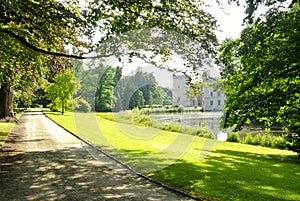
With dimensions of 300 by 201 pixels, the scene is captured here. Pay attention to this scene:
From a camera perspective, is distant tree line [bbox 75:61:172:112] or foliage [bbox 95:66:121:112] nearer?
distant tree line [bbox 75:61:172:112]

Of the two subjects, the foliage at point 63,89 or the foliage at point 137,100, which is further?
the foliage at point 63,89

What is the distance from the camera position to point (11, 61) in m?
15.5

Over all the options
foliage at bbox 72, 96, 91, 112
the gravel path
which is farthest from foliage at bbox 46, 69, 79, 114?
the gravel path

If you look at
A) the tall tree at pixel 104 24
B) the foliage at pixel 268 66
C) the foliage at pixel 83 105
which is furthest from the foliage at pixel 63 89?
the foliage at pixel 268 66

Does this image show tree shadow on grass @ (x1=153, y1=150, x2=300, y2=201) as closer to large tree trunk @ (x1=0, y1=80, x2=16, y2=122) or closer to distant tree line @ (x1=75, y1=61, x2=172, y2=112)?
distant tree line @ (x1=75, y1=61, x2=172, y2=112)

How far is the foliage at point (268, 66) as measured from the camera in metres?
10.4

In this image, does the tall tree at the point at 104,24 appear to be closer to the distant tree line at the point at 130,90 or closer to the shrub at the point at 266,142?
the distant tree line at the point at 130,90

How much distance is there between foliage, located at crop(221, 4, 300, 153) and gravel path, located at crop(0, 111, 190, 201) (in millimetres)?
6234

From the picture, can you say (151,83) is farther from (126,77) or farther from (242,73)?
(242,73)

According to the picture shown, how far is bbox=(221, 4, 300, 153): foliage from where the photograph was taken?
1042cm

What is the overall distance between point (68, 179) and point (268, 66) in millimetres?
8012

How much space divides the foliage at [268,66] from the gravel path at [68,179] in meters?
6.23

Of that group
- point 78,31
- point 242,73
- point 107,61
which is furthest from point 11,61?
point 242,73

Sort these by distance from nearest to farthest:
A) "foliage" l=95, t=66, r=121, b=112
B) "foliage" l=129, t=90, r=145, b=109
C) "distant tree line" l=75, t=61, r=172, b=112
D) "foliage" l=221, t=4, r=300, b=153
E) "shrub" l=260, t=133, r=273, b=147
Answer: "foliage" l=129, t=90, r=145, b=109
"distant tree line" l=75, t=61, r=172, b=112
"foliage" l=95, t=66, r=121, b=112
"foliage" l=221, t=4, r=300, b=153
"shrub" l=260, t=133, r=273, b=147
